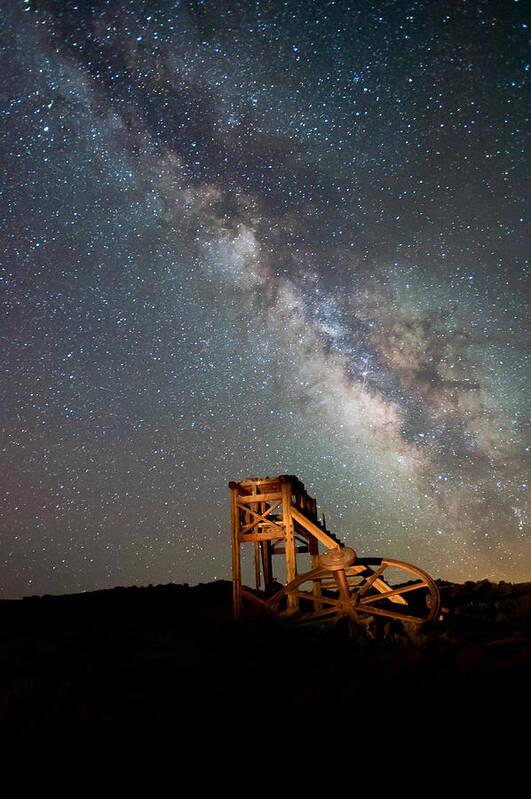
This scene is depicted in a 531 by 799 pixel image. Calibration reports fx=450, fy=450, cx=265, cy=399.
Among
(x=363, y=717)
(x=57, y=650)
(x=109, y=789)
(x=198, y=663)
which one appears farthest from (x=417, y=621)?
(x=57, y=650)

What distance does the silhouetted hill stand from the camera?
5320 millimetres

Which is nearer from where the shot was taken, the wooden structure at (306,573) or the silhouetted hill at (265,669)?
the silhouetted hill at (265,669)

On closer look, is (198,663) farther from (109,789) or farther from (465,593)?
(465,593)

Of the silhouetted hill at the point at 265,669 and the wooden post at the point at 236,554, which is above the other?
the wooden post at the point at 236,554

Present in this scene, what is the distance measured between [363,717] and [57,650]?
10.1 meters

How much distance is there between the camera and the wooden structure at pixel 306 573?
10008 mm

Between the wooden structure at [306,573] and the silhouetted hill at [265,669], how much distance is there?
60cm

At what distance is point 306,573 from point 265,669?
3.12 meters

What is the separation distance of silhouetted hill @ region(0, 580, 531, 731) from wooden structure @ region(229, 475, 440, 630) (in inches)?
23.6

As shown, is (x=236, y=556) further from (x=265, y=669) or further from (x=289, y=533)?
(x=265, y=669)

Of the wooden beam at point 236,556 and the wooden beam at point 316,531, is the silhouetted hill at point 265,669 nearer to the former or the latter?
the wooden beam at point 236,556

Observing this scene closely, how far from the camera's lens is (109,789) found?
398cm

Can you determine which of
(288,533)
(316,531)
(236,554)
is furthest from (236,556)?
(316,531)

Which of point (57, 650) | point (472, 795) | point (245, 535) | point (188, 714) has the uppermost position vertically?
point (245, 535)
